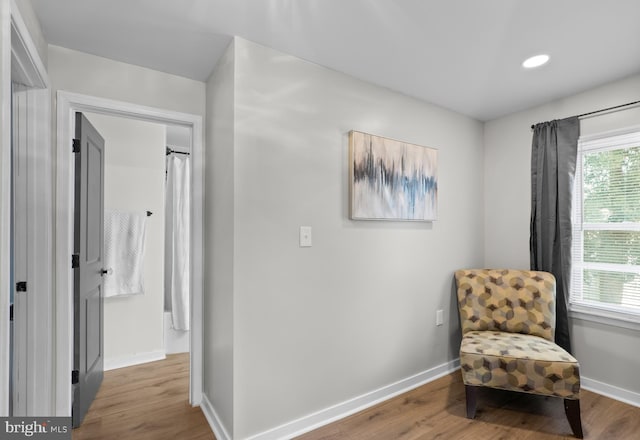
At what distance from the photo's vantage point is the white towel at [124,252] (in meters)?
2.92

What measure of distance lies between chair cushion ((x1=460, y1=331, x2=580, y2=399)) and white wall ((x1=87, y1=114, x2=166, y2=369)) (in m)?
2.74

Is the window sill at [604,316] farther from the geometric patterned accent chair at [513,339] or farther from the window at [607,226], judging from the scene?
the geometric patterned accent chair at [513,339]

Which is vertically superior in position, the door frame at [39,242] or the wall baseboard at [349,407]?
the door frame at [39,242]

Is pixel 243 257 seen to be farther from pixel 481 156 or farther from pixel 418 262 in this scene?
pixel 481 156

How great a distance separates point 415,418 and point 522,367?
751 mm

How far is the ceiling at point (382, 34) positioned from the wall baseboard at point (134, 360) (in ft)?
8.17

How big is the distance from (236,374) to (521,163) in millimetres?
2855

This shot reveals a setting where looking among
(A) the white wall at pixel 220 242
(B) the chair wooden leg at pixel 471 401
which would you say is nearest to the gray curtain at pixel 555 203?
(B) the chair wooden leg at pixel 471 401

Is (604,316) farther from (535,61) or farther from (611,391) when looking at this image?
(535,61)

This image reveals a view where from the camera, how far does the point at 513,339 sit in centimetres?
234

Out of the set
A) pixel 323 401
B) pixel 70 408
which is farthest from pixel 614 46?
pixel 70 408

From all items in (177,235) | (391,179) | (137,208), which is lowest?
(177,235)

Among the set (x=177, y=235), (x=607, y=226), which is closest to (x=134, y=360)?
(x=177, y=235)

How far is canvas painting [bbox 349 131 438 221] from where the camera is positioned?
2.21m
